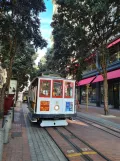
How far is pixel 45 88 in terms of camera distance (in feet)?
Answer: 36.8

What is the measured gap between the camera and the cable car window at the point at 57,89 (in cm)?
1137

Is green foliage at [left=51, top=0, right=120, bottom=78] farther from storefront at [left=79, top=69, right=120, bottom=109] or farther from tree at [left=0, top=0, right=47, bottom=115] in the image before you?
storefront at [left=79, top=69, right=120, bottom=109]

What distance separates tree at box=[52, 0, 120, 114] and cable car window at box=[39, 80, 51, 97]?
670 centimetres

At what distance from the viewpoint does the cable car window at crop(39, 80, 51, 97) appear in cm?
1112

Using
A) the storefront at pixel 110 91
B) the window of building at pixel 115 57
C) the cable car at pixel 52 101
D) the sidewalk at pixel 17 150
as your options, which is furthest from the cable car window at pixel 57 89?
the window of building at pixel 115 57

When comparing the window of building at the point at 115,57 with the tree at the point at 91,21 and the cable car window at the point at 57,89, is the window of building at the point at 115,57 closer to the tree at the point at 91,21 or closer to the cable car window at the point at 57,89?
the tree at the point at 91,21

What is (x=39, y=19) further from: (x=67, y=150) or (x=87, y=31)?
(x=67, y=150)

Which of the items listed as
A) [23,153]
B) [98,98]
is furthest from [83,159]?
[98,98]

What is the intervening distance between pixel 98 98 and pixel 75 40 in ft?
→ 41.8

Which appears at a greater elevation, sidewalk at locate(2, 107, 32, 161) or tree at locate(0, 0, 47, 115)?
tree at locate(0, 0, 47, 115)

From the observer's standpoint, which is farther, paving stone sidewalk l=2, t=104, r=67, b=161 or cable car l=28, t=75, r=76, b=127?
cable car l=28, t=75, r=76, b=127

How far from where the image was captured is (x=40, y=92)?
11.1 meters

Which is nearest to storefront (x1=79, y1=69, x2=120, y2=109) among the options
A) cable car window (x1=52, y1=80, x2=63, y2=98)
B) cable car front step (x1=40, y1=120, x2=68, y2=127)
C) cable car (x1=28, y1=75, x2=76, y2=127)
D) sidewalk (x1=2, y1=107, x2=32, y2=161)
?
cable car (x1=28, y1=75, x2=76, y2=127)

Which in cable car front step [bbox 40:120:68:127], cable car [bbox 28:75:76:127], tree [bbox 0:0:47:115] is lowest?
cable car front step [bbox 40:120:68:127]
